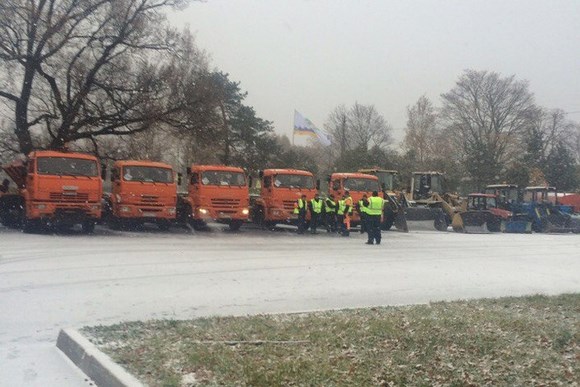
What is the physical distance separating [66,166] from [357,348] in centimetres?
1708

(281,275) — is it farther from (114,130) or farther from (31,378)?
(114,130)

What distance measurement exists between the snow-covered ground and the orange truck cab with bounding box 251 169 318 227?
3.69 metres

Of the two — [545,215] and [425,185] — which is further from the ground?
[425,185]

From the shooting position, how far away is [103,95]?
3173 cm

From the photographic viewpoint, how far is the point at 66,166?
71.6 feet

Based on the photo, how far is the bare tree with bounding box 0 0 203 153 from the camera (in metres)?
29.0

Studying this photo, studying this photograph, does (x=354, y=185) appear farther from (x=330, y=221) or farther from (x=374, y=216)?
Answer: (x=374, y=216)

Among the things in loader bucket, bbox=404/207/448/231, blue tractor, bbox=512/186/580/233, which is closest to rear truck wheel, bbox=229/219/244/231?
loader bucket, bbox=404/207/448/231

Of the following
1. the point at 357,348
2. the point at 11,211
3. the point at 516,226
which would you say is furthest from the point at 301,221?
A: the point at 357,348

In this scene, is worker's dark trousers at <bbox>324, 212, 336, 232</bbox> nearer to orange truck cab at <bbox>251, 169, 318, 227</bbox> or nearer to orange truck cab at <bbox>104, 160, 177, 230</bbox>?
orange truck cab at <bbox>251, 169, 318, 227</bbox>

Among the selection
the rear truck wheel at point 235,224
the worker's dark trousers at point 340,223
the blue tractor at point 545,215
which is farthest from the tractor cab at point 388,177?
the rear truck wheel at point 235,224

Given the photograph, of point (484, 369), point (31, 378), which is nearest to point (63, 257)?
point (31, 378)

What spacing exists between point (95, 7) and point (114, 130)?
610 cm

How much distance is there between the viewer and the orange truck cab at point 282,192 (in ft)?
84.8
